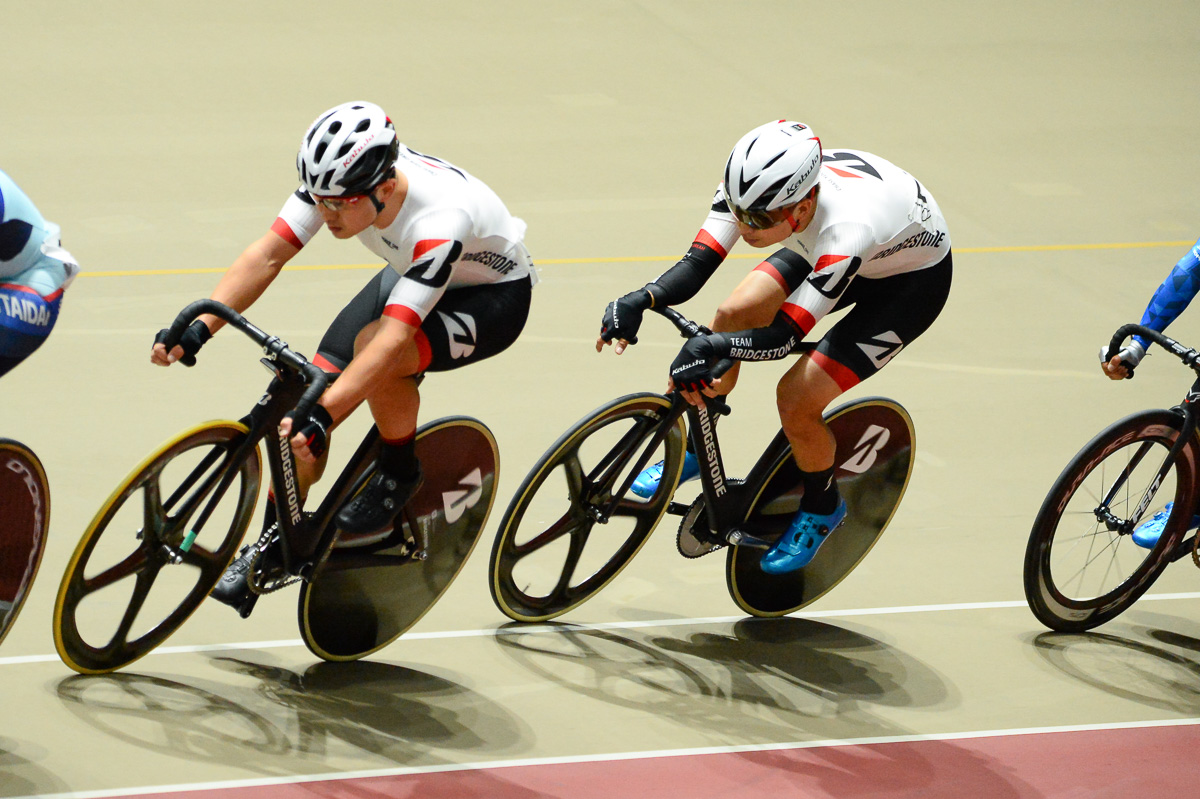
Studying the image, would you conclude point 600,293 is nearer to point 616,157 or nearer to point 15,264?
point 616,157

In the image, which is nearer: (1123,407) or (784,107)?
(1123,407)

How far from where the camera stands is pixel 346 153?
13.1 ft

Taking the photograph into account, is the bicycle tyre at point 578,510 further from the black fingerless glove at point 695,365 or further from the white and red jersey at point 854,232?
the white and red jersey at point 854,232

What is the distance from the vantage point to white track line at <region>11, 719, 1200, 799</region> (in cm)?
402

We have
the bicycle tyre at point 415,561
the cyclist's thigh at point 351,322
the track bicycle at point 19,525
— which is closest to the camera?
the track bicycle at point 19,525

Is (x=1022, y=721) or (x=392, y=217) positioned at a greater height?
(x=392, y=217)

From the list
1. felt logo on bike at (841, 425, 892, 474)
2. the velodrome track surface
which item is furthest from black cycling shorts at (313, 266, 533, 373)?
felt logo on bike at (841, 425, 892, 474)

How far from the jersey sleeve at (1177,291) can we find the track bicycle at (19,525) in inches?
138

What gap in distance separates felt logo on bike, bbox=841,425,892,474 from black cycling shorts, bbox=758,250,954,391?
1.48 ft

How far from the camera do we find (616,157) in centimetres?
984

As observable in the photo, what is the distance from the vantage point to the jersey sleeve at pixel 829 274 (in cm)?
443

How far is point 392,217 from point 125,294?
3.89 metres

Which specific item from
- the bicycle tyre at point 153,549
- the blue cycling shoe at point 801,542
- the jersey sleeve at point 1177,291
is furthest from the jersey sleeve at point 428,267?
the jersey sleeve at point 1177,291

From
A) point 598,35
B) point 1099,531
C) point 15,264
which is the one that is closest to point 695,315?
point 1099,531
